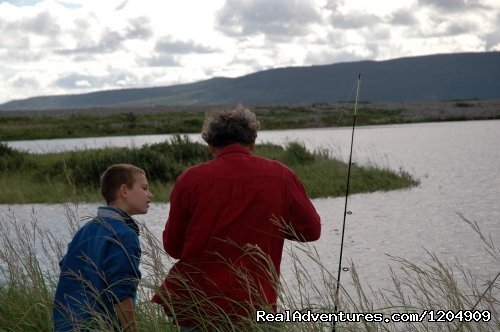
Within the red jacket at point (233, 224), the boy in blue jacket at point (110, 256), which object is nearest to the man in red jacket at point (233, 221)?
the red jacket at point (233, 224)

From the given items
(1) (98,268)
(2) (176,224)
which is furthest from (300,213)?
(1) (98,268)

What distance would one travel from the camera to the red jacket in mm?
4059

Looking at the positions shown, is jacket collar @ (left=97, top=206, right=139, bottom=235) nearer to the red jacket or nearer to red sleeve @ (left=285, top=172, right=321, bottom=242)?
the red jacket

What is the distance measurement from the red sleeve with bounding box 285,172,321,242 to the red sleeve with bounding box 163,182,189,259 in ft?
Result: 1.62

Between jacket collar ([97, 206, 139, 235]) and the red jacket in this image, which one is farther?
jacket collar ([97, 206, 139, 235])

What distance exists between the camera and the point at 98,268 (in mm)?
4199

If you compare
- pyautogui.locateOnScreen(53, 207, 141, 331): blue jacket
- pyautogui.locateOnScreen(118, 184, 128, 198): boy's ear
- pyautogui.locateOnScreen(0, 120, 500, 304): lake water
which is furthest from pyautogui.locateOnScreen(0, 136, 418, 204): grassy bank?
pyautogui.locateOnScreen(118, 184, 128, 198): boy's ear

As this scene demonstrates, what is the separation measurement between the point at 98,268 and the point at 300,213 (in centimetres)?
99

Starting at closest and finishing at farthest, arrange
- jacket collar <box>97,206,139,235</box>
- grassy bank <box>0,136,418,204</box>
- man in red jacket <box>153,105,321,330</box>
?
man in red jacket <box>153,105,321,330</box> < jacket collar <box>97,206,139,235</box> < grassy bank <box>0,136,418,204</box>

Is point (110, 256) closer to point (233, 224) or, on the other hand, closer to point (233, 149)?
point (233, 224)

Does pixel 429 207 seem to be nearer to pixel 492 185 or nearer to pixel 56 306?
pixel 492 185

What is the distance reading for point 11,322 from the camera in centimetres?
557

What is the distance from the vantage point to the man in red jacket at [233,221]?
406 cm

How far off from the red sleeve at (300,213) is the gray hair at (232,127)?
11.4 inches
